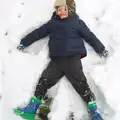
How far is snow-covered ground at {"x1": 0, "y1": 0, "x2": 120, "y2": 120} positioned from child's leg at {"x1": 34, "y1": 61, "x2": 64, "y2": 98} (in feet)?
0.18

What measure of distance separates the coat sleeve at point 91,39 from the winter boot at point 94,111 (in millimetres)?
477

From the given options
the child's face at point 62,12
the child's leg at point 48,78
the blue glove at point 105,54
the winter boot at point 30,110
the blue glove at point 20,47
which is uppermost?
the child's face at point 62,12

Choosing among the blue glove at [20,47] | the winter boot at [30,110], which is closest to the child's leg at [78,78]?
the winter boot at [30,110]

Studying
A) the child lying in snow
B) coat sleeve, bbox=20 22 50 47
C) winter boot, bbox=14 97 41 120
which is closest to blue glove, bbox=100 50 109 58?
the child lying in snow

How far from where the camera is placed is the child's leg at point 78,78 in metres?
3.02

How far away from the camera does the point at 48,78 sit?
3100 mm

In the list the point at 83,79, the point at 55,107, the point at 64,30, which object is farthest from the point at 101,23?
the point at 55,107

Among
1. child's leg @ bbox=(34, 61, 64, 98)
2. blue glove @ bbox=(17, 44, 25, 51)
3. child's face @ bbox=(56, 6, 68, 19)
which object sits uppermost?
child's face @ bbox=(56, 6, 68, 19)

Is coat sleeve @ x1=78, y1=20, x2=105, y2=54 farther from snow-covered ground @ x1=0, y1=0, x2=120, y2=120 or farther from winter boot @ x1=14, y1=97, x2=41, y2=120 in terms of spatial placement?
winter boot @ x1=14, y1=97, x2=41, y2=120

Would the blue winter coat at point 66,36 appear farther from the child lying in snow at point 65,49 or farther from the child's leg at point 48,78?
the child's leg at point 48,78

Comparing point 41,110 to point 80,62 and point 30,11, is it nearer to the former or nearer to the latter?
point 80,62

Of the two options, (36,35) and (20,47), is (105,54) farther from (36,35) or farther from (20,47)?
(20,47)

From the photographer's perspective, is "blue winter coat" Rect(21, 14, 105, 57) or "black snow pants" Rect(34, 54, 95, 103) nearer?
"black snow pants" Rect(34, 54, 95, 103)

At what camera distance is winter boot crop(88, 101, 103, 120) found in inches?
116
